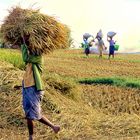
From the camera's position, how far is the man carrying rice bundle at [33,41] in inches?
308

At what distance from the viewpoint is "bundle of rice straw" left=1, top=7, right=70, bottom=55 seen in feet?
26.2

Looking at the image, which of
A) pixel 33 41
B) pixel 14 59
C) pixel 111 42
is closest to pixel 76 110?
pixel 33 41

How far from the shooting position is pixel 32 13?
8133mm

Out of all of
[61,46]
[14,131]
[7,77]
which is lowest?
[14,131]

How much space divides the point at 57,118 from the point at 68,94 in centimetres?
182

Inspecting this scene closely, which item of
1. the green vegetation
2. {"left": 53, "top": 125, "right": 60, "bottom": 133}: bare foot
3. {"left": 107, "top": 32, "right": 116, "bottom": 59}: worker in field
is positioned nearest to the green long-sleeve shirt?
{"left": 53, "top": 125, "right": 60, "bottom": 133}: bare foot

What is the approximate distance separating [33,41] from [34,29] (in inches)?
8.0

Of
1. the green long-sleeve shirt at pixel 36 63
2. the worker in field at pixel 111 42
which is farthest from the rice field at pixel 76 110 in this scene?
the worker in field at pixel 111 42

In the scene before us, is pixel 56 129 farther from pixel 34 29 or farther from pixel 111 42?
pixel 111 42

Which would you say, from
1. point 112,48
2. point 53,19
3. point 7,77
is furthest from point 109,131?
point 112,48

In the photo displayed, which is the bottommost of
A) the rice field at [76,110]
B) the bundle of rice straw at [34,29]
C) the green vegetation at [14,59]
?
the rice field at [76,110]

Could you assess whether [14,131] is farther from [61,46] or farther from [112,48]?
[112,48]

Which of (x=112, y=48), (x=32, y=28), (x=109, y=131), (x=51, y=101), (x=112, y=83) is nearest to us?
(x=32, y=28)

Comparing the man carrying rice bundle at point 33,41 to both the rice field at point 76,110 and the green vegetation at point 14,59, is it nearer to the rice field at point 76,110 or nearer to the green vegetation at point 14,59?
the rice field at point 76,110
